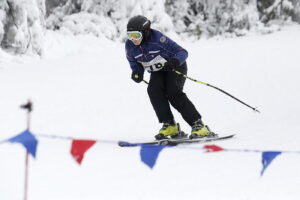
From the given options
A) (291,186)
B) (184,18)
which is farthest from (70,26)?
(291,186)

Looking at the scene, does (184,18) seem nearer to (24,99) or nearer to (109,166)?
(24,99)

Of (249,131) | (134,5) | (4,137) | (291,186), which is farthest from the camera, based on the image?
(134,5)

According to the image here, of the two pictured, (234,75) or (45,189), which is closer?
(45,189)

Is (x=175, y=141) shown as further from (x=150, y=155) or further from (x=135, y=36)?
(x=150, y=155)

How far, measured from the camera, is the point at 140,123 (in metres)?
7.94

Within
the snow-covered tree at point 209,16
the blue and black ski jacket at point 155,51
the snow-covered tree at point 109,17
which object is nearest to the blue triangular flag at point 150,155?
the blue and black ski jacket at point 155,51

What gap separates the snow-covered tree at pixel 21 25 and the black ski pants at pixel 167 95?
7265mm

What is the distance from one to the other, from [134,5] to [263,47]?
15.1 ft

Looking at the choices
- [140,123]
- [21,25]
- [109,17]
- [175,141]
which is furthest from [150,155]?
[109,17]

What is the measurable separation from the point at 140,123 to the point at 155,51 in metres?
2.00

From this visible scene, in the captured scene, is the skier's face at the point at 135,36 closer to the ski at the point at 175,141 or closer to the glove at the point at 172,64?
the glove at the point at 172,64

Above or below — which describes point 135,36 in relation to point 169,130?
above

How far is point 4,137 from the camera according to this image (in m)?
6.49

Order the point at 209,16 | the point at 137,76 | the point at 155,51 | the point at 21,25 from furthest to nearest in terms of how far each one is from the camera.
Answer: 1. the point at 209,16
2. the point at 21,25
3. the point at 137,76
4. the point at 155,51
